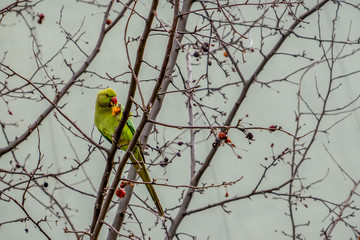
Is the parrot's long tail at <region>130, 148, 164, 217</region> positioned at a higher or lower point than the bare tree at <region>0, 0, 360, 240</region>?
lower

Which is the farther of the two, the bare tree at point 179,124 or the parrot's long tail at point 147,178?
the bare tree at point 179,124

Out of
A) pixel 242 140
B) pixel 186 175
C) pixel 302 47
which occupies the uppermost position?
pixel 302 47

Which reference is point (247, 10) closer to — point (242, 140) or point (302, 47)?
point (302, 47)

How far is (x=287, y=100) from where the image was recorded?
5270 mm

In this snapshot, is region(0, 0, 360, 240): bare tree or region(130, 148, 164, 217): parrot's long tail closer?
region(130, 148, 164, 217): parrot's long tail

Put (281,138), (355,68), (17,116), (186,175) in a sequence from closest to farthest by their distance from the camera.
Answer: (17,116) < (186,175) < (281,138) < (355,68)

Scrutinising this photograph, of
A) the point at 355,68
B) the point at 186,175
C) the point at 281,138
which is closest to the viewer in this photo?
the point at 186,175

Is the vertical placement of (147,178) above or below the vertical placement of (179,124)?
below

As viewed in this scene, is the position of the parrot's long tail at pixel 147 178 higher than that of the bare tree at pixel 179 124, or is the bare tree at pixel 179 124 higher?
the bare tree at pixel 179 124

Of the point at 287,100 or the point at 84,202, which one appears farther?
the point at 287,100

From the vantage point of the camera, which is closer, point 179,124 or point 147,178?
point 147,178

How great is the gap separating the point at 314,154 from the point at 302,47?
3.63ft

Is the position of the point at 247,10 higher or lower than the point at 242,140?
higher

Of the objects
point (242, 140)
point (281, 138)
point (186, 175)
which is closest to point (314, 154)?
point (281, 138)
